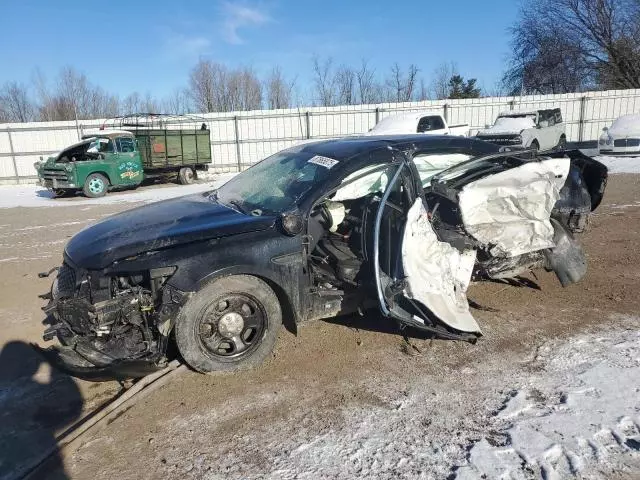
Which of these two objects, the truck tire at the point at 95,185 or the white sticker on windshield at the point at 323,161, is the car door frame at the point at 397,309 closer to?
the white sticker on windshield at the point at 323,161

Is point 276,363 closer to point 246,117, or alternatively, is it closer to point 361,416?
point 361,416

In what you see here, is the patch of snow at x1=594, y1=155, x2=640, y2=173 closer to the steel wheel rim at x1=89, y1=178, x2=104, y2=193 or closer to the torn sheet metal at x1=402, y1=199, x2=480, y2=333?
the torn sheet metal at x1=402, y1=199, x2=480, y2=333

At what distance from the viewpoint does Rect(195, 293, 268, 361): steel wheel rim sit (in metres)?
3.42

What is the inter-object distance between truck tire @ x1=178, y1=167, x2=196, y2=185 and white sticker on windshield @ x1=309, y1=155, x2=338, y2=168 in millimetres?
14554

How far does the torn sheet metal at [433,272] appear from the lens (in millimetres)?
3525

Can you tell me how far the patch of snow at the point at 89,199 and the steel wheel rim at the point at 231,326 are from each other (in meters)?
10.6

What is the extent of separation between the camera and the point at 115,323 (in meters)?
3.26

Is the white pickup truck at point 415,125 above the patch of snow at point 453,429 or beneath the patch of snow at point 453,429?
above

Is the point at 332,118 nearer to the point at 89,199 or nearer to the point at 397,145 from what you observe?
the point at 89,199

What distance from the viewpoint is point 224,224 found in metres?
3.54

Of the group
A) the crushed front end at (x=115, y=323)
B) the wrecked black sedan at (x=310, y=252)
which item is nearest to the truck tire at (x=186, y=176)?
the wrecked black sedan at (x=310, y=252)

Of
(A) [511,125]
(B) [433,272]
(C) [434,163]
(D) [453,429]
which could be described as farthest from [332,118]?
(D) [453,429]

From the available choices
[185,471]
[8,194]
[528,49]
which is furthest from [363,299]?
[528,49]

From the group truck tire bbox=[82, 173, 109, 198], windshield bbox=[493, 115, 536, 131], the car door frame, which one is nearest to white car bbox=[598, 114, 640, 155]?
windshield bbox=[493, 115, 536, 131]
